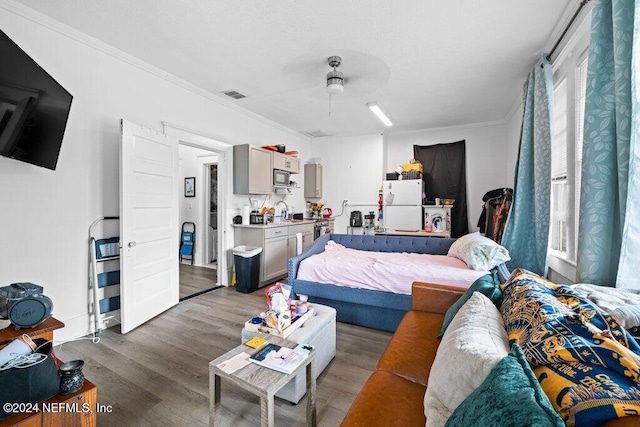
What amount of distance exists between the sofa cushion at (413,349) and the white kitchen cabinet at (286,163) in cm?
372

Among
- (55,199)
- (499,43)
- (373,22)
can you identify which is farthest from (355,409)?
(499,43)

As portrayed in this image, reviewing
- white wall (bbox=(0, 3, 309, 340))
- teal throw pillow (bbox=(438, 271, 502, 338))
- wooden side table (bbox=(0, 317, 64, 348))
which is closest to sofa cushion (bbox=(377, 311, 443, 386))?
teal throw pillow (bbox=(438, 271, 502, 338))

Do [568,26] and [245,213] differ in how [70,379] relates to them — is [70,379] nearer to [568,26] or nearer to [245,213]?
[245,213]

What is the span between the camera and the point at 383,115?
4.66 metres

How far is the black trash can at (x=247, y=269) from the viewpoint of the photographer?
395cm

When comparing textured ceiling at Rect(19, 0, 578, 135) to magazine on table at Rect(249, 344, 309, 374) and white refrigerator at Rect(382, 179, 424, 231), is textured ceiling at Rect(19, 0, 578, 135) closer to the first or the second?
white refrigerator at Rect(382, 179, 424, 231)

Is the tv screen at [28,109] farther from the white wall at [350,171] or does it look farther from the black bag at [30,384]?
the white wall at [350,171]

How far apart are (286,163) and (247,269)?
2.26 metres

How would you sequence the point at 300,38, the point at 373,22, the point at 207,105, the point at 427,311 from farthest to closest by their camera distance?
the point at 207,105, the point at 300,38, the point at 373,22, the point at 427,311

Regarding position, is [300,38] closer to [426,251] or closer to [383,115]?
[383,115]

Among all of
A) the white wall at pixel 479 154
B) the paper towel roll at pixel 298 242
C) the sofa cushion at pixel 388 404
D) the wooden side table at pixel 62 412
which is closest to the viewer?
the sofa cushion at pixel 388 404

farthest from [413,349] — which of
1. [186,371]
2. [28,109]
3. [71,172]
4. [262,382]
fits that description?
[71,172]

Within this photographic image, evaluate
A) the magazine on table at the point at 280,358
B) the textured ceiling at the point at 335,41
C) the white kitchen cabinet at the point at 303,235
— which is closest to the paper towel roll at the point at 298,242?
the white kitchen cabinet at the point at 303,235

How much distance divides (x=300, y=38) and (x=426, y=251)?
113 inches
